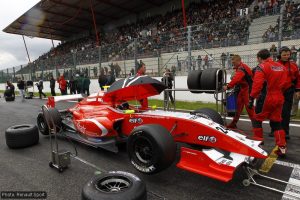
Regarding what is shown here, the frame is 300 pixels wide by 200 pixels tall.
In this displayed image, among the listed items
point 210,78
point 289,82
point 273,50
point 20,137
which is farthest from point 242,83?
point 20,137

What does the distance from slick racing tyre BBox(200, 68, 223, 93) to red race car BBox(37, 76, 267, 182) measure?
38.2 inches

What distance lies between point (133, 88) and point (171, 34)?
6510 mm

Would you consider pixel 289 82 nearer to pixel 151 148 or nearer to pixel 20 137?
pixel 151 148

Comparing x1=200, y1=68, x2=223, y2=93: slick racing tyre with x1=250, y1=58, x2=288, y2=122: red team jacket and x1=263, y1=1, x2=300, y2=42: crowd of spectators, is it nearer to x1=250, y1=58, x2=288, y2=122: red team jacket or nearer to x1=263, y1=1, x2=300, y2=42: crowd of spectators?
x1=250, y1=58, x2=288, y2=122: red team jacket

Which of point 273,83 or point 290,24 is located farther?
point 290,24

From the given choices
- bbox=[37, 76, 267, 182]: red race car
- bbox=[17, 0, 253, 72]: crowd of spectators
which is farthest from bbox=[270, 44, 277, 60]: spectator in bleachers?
bbox=[37, 76, 267, 182]: red race car

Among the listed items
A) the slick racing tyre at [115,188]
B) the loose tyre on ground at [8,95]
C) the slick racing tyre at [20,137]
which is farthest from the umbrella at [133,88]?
the loose tyre on ground at [8,95]

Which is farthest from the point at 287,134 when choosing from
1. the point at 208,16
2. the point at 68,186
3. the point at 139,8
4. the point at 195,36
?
the point at 139,8

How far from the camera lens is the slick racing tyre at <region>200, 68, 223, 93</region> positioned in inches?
206

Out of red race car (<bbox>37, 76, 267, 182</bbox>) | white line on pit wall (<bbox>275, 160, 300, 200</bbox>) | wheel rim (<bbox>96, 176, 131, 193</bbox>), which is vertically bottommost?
white line on pit wall (<bbox>275, 160, 300, 200</bbox>)

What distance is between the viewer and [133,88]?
16.1 ft

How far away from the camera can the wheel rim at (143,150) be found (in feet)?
11.5

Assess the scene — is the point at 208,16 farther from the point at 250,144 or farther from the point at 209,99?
the point at 250,144

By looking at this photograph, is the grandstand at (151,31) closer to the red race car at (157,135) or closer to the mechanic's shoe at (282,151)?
the mechanic's shoe at (282,151)
